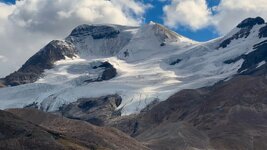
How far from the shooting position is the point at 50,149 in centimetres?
16862

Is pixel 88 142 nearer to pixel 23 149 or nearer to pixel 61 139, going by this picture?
pixel 61 139

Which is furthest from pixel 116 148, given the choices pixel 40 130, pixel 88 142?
pixel 40 130

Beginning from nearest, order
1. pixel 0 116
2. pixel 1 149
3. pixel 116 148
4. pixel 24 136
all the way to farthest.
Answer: pixel 1 149, pixel 24 136, pixel 0 116, pixel 116 148

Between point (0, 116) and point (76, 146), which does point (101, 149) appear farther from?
point (0, 116)

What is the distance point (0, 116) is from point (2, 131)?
41.2ft

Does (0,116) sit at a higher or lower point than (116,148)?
higher

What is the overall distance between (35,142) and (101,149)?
1002 inches

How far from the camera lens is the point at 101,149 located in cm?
18862

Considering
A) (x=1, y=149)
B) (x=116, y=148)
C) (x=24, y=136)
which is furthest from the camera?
(x=116, y=148)

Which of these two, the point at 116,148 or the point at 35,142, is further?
the point at 116,148

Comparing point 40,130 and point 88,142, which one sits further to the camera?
point 88,142

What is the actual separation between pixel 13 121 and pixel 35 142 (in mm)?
15283

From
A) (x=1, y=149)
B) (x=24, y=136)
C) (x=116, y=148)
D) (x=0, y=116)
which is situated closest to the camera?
(x=1, y=149)

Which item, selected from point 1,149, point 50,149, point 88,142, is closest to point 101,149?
point 88,142
